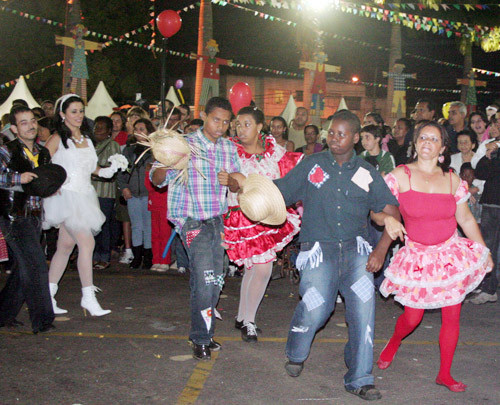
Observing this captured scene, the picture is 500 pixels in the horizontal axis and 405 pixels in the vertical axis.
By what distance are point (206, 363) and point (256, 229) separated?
1.40 meters

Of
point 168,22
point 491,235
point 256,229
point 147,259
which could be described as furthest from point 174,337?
point 168,22

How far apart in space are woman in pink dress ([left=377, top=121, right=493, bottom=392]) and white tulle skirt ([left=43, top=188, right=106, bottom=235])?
3.07 metres

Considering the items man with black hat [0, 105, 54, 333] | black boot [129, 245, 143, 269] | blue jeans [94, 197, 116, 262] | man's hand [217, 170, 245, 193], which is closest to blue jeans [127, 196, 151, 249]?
black boot [129, 245, 143, 269]

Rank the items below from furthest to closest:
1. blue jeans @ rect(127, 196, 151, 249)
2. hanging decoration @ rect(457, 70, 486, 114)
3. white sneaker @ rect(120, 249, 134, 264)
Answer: hanging decoration @ rect(457, 70, 486, 114) → white sneaker @ rect(120, 249, 134, 264) → blue jeans @ rect(127, 196, 151, 249)

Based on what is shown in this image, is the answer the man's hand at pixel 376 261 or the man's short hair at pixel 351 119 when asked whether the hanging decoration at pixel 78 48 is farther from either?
the man's hand at pixel 376 261

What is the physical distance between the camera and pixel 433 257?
4.81 meters

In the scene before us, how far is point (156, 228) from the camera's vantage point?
8.94m

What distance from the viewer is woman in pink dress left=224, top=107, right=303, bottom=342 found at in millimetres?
5871

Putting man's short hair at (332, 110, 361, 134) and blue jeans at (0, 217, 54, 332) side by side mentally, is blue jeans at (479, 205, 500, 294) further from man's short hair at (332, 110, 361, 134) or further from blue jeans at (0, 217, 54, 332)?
blue jeans at (0, 217, 54, 332)

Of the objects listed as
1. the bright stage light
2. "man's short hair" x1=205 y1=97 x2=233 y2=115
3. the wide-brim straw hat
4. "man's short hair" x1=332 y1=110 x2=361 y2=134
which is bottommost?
the wide-brim straw hat

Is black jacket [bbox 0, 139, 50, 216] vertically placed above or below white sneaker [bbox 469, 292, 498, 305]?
above

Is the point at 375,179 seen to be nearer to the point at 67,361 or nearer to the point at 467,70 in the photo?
the point at 67,361

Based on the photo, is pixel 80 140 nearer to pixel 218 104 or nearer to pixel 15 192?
pixel 15 192

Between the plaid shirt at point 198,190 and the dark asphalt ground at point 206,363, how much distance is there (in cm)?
124
